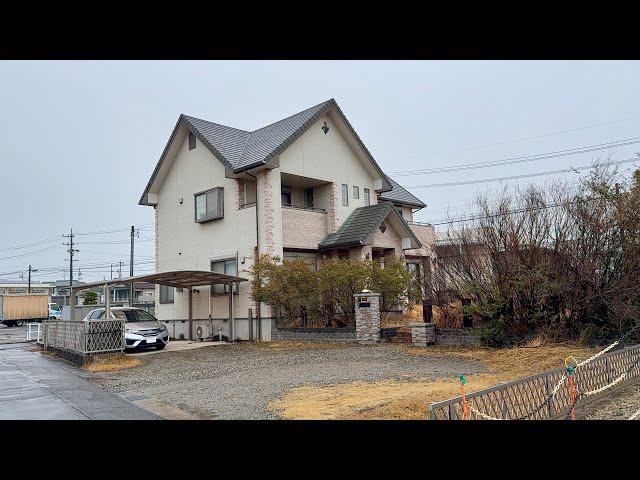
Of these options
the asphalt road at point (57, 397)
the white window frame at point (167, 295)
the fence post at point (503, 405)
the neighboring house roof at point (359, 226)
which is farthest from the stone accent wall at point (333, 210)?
the fence post at point (503, 405)

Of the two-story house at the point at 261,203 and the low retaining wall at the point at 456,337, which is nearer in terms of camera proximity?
the low retaining wall at the point at 456,337

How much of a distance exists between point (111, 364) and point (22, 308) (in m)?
38.7

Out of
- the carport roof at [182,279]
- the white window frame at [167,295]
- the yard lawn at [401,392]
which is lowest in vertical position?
the yard lawn at [401,392]

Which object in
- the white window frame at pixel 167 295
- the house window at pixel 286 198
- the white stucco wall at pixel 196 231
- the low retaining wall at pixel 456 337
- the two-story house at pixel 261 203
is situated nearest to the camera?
the low retaining wall at pixel 456 337

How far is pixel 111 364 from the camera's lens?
47.2 feet

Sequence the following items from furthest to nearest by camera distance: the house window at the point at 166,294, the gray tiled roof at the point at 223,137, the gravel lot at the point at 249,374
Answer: the house window at the point at 166,294 < the gray tiled roof at the point at 223,137 < the gravel lot at the point at 249,374

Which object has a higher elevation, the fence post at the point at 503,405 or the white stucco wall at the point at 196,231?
the white stucco wall at the point at 196,231

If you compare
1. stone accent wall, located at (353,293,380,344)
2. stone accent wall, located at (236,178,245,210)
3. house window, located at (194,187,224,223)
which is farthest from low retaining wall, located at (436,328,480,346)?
house window, located at (194,187,224,223)

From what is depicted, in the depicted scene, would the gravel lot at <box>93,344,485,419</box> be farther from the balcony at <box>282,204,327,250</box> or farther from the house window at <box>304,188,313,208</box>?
the house window at <box>304,188,313,208</box>

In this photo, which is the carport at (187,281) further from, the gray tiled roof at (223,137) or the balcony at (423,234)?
the balcony at (423,234)

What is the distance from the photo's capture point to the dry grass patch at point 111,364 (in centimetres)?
1394
